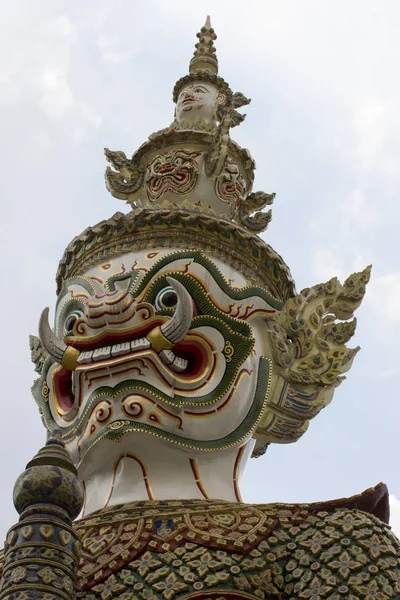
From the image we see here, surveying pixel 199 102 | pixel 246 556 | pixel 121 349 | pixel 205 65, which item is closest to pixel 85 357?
pixel 121 349

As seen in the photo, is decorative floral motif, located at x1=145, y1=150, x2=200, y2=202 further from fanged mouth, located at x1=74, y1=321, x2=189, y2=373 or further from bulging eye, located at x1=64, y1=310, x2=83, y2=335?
fanged mouth, located at x1=74, y1=321, x2=189, y2=373

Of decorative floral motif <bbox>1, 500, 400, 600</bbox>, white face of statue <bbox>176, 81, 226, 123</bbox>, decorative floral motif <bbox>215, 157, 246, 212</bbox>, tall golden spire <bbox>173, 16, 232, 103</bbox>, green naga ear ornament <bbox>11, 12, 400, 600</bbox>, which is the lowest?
decorative floral motif <bbox>1, 500, 400, 600</bbox>

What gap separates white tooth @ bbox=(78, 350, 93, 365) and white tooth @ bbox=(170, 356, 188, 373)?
20.1 inches

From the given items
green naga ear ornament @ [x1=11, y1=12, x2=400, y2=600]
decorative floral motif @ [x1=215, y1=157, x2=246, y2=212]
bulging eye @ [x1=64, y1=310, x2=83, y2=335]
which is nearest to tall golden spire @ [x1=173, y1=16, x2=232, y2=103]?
green naga ear ornament @ [x1=11, y1=12, x2=400, y2=600]

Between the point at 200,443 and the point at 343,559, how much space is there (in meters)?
1.37

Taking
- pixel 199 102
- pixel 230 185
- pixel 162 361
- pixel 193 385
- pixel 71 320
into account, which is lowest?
pixel 193 385

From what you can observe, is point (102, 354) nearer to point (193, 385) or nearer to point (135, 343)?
point (135, 343)

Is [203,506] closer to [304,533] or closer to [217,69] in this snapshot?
[304,533]

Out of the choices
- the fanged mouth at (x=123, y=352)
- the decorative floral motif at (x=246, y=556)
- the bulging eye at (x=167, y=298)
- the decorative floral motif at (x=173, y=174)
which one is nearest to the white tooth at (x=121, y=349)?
the fanged mouth at (x=123, y=352)

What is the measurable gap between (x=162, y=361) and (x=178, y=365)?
0.14 metres

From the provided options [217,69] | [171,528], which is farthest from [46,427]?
[217,69]

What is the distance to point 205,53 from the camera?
28.3 feet

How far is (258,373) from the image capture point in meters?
6.39

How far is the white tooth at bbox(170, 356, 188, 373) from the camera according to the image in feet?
20.0
